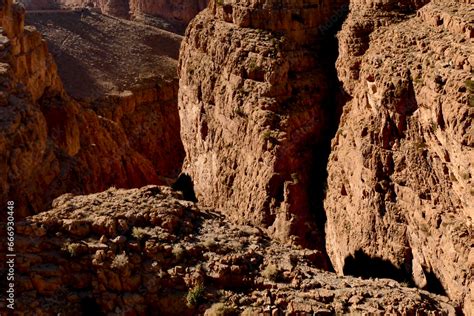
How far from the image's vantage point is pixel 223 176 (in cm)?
2917

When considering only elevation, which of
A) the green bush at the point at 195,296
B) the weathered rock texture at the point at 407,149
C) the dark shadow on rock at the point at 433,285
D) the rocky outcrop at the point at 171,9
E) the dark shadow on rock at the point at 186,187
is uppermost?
the rocky outcrop at the point at 171,9

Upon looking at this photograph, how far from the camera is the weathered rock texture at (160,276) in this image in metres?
17.0

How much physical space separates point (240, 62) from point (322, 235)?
8141mm

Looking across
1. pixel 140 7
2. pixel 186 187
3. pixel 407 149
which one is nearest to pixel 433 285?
pixel 407 149

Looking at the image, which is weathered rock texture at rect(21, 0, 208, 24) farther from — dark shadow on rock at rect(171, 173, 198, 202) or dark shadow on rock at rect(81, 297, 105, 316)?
dark shadow on rock at rect(81, 297, 105, 316)

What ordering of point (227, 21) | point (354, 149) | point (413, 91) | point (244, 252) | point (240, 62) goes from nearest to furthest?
point (244, 252), point (413, 91), point (354, 149), point (240, 62), point (227, 21)

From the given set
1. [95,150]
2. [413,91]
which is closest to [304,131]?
[413,91]

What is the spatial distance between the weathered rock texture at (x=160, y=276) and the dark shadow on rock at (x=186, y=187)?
41.8 ft

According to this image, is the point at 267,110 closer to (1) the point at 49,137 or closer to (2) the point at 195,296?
(2) the point at 195,296

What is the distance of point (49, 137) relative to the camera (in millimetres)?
33188

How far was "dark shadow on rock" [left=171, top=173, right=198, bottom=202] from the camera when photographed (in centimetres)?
3221

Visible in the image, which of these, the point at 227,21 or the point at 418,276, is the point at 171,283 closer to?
the point at 418,276

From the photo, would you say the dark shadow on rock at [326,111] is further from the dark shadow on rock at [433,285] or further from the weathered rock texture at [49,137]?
the weathered rock texture at [49,137]

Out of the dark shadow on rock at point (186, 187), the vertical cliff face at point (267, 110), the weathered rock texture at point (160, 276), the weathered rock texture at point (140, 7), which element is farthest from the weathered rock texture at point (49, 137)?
the weathered rock texture at point (140, 7)
